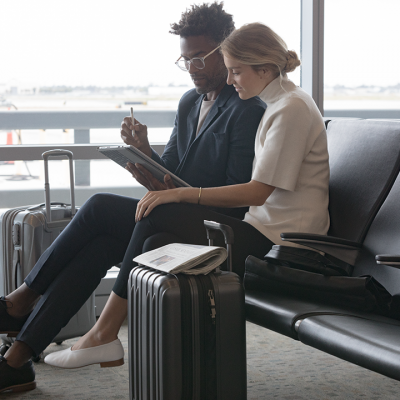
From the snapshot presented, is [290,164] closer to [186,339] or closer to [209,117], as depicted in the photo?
[209,117]

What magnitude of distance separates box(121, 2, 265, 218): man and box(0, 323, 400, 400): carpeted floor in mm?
663

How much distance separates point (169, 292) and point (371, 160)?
0.91 metres

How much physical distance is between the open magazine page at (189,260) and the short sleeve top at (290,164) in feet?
1.34

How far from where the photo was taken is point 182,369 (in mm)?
1405

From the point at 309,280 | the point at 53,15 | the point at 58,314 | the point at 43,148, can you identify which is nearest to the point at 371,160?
the point at 309,280

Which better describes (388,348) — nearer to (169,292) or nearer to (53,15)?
(169,292)

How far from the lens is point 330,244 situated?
1.67 metres

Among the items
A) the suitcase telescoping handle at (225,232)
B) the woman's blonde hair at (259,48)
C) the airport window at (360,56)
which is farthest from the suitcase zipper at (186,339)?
the airport window at (360,56)

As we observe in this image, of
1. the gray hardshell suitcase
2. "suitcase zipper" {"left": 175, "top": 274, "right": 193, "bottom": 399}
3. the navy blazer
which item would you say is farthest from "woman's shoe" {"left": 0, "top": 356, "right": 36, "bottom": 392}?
the navy blazer

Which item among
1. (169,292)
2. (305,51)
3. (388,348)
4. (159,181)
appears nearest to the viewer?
(388,348)

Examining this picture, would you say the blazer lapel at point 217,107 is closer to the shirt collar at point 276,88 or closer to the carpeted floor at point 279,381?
the shirt collar at point 276,88

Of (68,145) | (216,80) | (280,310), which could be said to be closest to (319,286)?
(280,310)

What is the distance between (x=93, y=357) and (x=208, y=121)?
103 centimetres

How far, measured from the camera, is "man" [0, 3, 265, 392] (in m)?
1.83
